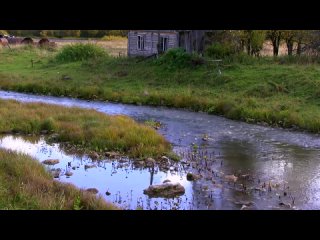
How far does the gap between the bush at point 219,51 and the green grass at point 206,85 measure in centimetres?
142

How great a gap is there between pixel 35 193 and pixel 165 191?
356 cm

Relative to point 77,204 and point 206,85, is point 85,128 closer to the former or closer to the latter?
point 77,204

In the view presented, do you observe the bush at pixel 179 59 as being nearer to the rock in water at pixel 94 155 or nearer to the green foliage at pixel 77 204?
the rock in water at pixel 94 155

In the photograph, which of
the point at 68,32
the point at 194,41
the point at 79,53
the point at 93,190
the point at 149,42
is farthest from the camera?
the point at 79,53

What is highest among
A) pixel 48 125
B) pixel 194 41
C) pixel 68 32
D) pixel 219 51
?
pixel 68 32

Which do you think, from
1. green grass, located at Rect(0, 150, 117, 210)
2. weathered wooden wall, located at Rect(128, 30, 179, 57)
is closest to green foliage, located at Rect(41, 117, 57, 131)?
green grass, located at Rect(0, 150, 117, 210)

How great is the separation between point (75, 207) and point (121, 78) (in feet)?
75.4

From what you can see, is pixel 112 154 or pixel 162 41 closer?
pixel 112 154

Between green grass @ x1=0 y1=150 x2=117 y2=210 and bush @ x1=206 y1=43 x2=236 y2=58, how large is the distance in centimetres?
2235

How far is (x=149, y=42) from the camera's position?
38.5 meters

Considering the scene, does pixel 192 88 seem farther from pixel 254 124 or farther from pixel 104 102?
pixel 254 124

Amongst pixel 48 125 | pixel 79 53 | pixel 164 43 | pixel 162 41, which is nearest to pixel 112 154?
pixel 48 125
